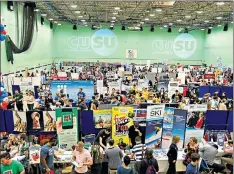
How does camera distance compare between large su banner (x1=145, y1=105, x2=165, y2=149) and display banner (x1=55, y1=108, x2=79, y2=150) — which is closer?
display banner (x1=55, y1=108, x2=79, y2=150)

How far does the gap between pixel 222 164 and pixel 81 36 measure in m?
26.8

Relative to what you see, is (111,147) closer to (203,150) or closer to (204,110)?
(203,150)

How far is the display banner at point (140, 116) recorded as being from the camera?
733 cm

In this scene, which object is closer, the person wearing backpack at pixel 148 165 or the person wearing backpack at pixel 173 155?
the person wearing backpack at pixel 148 165

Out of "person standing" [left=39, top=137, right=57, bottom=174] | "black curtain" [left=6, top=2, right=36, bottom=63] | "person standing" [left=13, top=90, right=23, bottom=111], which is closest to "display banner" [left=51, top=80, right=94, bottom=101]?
"person standing" [left=13, top=90, right=23, bottom=111]

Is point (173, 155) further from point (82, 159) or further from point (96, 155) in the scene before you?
point (82, 159)

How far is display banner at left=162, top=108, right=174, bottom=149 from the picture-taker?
728 cm

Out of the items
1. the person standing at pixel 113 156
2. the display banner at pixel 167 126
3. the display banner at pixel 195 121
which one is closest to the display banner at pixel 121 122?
the display banner at pixel 167 126

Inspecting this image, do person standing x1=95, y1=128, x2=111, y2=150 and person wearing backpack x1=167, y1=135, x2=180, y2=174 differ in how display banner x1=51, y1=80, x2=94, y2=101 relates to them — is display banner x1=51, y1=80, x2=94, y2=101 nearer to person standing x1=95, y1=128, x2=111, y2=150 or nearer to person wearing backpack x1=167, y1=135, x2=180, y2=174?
person standing x1=95, y1=128, x2=111, y2=150

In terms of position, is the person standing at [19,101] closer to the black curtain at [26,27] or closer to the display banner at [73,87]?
the display banner at [73,87]

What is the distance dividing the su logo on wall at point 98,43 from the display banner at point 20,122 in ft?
76.7

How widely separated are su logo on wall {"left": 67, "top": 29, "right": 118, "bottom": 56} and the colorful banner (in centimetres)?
2337

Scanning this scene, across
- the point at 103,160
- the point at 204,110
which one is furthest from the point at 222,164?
the point at 103,160

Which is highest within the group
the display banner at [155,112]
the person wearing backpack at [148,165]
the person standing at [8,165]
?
the display banner at [155,112]
